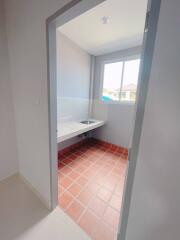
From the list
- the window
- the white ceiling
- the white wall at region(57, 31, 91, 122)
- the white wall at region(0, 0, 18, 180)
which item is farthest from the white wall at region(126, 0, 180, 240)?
the window

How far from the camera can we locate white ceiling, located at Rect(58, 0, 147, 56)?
1447 mm

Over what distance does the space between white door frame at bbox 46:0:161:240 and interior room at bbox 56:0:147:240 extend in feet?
1.07

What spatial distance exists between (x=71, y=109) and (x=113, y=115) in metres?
1.13

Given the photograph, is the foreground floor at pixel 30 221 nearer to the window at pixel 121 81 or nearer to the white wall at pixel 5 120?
the white wall at pixel 5 120

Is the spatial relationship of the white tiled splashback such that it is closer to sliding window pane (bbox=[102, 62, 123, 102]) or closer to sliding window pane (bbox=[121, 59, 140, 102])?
sliding window pane (bbox=[102, 62, 123, 102])

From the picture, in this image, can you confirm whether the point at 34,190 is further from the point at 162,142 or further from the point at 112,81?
the point at 112,81

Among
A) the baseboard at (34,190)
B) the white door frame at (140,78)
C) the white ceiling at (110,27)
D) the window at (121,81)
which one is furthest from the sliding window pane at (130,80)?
the baseboard at (34,190)

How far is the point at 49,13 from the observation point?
0.96 metres

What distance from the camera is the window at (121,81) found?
2659mm

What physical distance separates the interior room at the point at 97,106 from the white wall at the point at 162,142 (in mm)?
380

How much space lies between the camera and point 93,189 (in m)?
1.75

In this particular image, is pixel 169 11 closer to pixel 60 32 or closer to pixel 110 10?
pixel 110 10

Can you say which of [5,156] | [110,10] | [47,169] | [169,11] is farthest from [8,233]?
[110,10]

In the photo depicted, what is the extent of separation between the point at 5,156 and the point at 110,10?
261 centimetres
